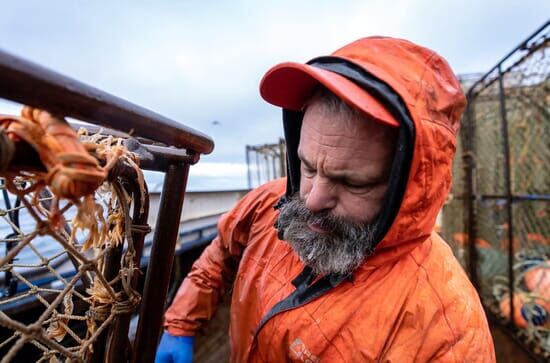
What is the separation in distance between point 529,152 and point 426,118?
3.15 metres

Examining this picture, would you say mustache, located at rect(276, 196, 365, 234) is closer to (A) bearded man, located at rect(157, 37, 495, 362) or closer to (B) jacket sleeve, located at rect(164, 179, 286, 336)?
(A) bearded man, located at rect(157, 37, 495, 362)

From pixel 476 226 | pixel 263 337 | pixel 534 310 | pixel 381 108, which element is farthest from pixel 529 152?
pixel 263 337

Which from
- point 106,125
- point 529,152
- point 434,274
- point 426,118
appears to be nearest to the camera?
point 106,125

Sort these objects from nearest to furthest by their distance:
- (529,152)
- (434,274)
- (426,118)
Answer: (426,118)
(434,274)
(529,152)

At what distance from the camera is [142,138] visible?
1.68 feet

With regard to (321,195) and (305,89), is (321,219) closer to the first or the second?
(321,195)

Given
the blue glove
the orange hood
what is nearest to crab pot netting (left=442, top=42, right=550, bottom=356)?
the orange hood

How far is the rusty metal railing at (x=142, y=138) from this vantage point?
0.28m

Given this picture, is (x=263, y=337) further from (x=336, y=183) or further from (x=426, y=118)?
(x=426, y=118)

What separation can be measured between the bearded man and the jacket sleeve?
24 centimetres

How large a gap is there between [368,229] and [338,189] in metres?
0.18

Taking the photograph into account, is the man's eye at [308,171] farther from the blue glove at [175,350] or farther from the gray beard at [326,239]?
the blue glove at [175,350]

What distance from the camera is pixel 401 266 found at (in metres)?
0.88

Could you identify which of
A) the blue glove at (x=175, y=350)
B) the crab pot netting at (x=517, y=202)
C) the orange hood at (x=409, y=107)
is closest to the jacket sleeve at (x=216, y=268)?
the blue glove at (x=175, y=350)
